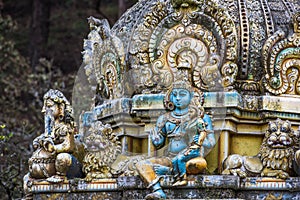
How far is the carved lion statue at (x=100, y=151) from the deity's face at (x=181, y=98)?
0.95 m

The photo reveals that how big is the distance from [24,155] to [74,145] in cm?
608

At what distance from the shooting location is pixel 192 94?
14.5 meters

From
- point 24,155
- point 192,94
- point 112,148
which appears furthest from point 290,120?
point 24,155

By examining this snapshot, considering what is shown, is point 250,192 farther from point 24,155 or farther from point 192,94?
point 24,155

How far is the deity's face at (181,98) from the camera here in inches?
567

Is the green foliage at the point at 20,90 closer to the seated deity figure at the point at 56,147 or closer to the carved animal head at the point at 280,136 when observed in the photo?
the seated deity figure at the point at 56,147

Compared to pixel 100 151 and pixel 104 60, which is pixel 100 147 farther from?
pixel 104 60

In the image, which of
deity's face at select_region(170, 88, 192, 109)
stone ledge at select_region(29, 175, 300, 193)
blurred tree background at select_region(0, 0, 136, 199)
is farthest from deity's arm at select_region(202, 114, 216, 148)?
blurred tree background at select_region(0, 0, 136, 199)

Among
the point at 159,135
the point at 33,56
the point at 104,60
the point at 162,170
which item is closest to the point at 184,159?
the point at 162,170

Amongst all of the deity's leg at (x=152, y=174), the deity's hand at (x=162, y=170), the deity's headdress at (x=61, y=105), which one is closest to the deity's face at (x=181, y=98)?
the deity's leg at (x=152, y=174)

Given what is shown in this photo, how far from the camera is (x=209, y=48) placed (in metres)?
14.9

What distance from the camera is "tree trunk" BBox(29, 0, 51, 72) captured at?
94.2ft

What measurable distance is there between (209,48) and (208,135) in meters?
1.27

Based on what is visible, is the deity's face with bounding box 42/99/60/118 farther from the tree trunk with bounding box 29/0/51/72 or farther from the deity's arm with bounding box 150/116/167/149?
the tree trunk with bounding box 29/0/51/72
